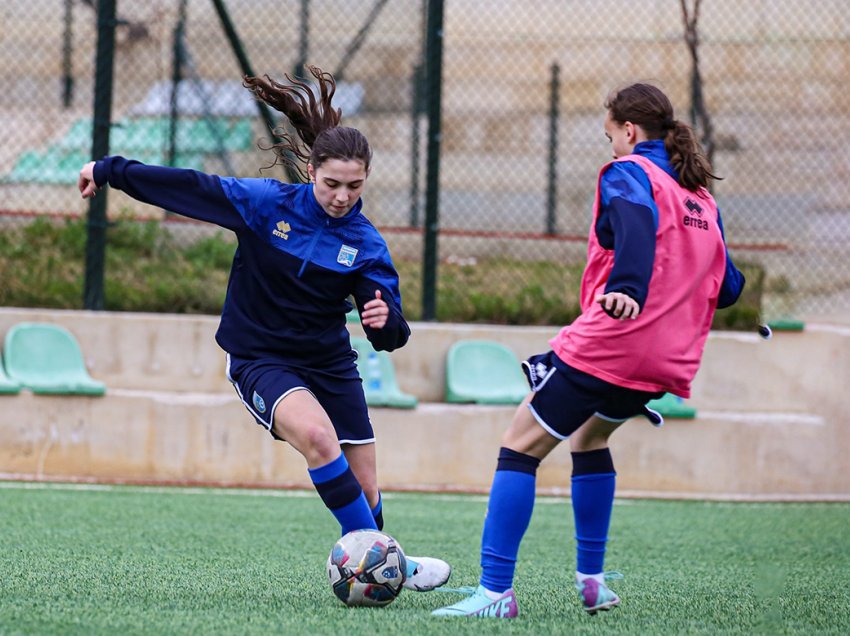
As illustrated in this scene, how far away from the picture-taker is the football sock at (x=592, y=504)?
13.7 ft

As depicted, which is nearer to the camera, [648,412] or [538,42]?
[648,412]

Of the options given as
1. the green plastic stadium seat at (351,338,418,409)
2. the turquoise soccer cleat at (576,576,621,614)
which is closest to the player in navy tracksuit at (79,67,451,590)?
the turquoise soccer cleat at (576,576,621,614)

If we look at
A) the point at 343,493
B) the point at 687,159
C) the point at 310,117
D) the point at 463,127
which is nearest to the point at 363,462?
the point at 343,493

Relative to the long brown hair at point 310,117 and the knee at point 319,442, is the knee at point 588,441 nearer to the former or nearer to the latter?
the knee at point 319,442

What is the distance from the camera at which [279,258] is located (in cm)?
440

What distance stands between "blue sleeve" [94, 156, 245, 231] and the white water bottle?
4.18 m

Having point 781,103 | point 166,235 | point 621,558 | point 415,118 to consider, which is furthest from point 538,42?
point 621,558

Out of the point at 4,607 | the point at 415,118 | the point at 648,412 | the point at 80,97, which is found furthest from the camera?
the point at 80,97

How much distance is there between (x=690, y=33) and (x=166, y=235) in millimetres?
4562

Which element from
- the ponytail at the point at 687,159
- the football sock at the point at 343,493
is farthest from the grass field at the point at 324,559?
the ponytail at the point at 687,159

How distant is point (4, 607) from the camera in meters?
3.75

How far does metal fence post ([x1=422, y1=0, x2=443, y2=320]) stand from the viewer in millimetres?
8875

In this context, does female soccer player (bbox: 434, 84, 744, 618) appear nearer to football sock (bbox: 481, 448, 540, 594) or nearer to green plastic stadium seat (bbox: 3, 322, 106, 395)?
football sock (bbox: 481, 448, 540, 594)

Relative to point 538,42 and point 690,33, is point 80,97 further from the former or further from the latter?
point 690,33
